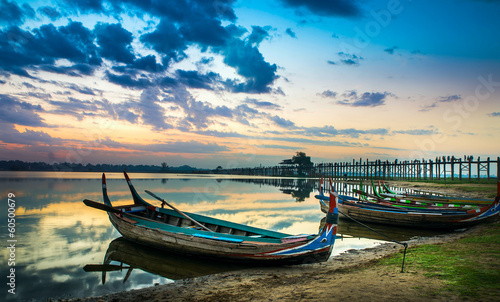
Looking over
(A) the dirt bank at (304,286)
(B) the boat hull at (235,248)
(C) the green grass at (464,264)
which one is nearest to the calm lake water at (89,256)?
(B) the boat hull at (235,248)

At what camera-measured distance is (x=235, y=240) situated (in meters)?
7.17

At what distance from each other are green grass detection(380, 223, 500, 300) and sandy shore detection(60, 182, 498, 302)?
0.27 meters

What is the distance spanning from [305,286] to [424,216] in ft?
30.3

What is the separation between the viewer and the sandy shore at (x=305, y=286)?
4.52m

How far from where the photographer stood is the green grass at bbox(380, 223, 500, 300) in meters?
4.35

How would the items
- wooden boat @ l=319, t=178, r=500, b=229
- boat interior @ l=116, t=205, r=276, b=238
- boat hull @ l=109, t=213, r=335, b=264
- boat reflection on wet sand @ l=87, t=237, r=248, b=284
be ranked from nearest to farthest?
boat hull @ l=109, t=213, r=335, b=264 < boat reflection on wet sand @ l=87, t=237, r=248, b=284 < boat interior @ l=116, t=205, r=276, b=238 < wooden boat @ l=319, t=178, r=500, b=229

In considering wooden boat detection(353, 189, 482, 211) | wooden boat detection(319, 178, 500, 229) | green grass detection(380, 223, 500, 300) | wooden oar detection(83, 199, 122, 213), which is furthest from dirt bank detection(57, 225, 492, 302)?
wooden boat detection(353, 189, 482, 211)

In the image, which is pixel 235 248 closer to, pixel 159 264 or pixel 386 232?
pixel 159 264

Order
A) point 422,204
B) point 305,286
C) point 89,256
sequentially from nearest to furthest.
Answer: point 305,286
point 89,256
point 422,204

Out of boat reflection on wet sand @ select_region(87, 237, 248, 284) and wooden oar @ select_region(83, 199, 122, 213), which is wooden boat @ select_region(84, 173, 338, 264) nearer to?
wooden oar @ select_region(83, 199, 122, 213)

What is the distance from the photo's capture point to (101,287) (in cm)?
662

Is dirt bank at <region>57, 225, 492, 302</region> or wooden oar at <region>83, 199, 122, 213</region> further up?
wooden oar at <region>83, 199, 122, 213</region>

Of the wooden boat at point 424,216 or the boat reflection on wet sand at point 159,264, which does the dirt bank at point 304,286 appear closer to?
the boat reflection on wet sand at point 159,264

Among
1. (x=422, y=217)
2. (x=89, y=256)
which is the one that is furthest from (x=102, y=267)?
(x=422, y=217)
